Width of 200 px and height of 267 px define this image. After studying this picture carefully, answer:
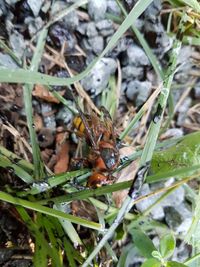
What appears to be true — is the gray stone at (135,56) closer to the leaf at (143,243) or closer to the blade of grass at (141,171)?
the blade of grass at (141,171)

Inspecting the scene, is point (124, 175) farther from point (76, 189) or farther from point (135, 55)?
point (135, 55)

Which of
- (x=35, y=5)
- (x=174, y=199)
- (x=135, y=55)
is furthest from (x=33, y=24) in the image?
(x=174, y=199)

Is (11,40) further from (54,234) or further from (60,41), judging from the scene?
(54,234)

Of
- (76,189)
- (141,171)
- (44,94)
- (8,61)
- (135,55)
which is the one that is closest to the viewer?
(141,171)

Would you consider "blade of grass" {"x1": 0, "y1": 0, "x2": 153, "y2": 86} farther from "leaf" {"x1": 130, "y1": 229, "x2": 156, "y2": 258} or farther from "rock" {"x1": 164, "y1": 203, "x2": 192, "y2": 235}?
"rock" {"x1": 164, "y1": 203, "x2": 192, "y2": 235}

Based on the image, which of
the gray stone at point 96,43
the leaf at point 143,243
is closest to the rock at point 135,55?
the gray stone at point 96,43

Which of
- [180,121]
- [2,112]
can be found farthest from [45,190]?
[180,121]
